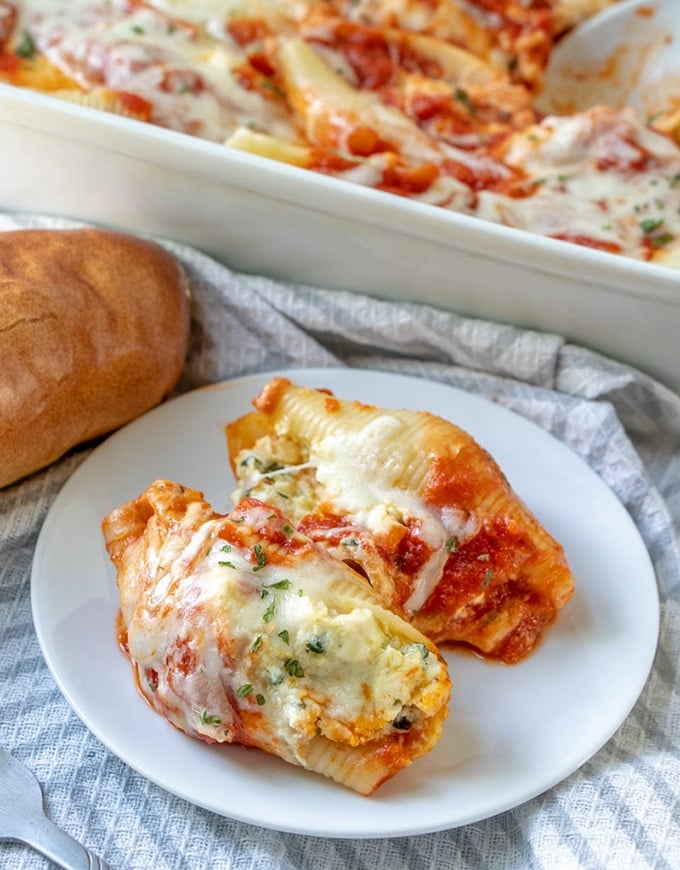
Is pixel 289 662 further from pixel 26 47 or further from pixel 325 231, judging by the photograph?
pixel 26 47

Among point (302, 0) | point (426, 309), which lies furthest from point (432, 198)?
point (302, 0)

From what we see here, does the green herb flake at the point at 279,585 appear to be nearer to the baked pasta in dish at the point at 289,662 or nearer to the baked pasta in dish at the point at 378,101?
the baked pasta in dish at the point at 289,662

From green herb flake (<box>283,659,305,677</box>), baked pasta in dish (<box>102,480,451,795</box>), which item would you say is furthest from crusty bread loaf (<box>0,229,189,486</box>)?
green herb flake (<box>283,659,305,677</box>)

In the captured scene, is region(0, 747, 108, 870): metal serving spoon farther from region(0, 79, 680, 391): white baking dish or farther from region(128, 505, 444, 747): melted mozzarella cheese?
region(0, 79, 680, 391): white baking dish

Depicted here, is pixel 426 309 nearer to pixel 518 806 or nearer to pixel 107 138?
pixel 107 138

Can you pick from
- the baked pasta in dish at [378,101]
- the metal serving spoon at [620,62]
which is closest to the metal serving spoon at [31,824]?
the baked pasta in dish at [378,101]
